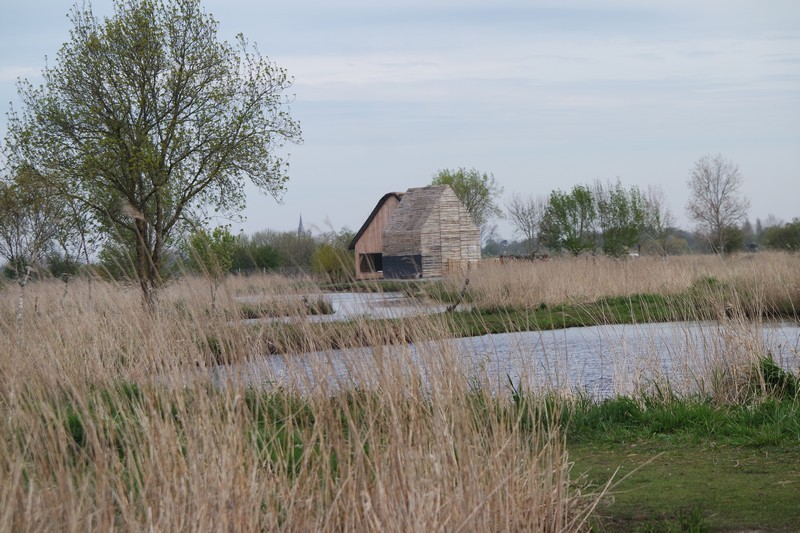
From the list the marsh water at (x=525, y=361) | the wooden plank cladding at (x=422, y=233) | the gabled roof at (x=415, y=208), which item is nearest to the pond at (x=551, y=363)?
the marsh water at (x=525, y=361)

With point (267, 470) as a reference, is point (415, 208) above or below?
above

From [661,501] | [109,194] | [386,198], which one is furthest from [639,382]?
[386,198]

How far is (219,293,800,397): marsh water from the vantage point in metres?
4.76

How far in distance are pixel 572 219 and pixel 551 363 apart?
4675cm

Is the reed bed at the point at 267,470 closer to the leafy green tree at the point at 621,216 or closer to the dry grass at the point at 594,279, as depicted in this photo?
the dry grass at the point at 594,279

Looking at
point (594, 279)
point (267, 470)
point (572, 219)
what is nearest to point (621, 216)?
point (572, 219)

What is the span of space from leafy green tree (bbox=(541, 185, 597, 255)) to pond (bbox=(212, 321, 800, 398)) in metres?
41.4

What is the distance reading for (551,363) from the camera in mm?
11758

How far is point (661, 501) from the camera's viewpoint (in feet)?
17.4

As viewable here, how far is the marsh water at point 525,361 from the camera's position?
15.6 feet

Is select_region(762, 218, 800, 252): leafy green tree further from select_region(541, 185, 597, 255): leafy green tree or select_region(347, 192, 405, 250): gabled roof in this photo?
select_region(347, 192, 405, 250): gabled roof

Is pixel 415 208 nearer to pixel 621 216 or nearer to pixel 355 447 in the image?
pixel 621 216

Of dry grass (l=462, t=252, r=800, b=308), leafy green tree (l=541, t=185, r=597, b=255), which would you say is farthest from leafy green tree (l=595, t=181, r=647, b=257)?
dry grass (l=462, t=252, r=800, b=308)

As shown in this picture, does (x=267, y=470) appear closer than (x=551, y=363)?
Yes
